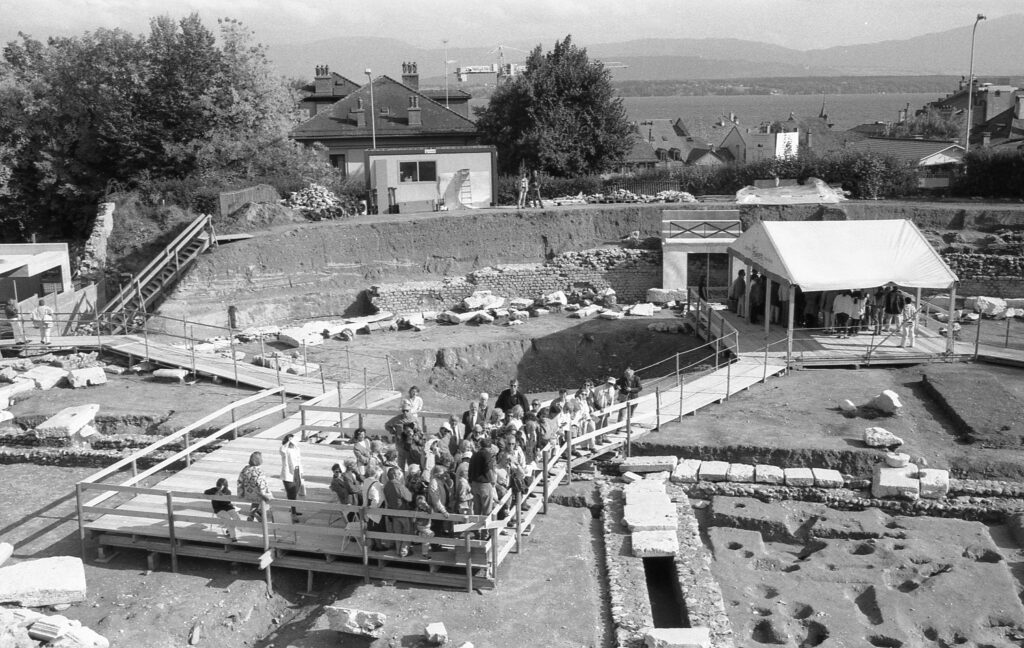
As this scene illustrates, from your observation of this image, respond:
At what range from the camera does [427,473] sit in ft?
40.4

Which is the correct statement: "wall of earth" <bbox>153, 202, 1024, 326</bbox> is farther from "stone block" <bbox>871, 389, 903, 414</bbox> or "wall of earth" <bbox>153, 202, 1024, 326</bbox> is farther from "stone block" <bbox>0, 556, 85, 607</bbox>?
"stone block" <bbox>0, 556, 85, 607</bbox>

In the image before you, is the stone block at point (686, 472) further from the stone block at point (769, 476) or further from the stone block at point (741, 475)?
the stone block at point (769, 476)

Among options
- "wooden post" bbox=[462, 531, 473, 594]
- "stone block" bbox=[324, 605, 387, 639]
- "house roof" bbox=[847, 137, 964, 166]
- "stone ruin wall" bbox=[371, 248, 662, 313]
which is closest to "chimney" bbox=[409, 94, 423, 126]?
"stone ruin wall" bbox=[371, 248, 662, 313]

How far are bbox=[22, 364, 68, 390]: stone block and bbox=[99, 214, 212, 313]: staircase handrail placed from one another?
12.2ft

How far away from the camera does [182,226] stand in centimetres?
3028

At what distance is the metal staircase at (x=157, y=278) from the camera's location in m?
26.1

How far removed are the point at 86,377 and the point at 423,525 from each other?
502 inches

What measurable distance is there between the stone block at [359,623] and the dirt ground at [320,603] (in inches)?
6.0

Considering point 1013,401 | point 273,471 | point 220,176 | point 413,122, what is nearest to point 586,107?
point 413,122

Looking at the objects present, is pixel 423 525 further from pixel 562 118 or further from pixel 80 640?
pixel 562 118

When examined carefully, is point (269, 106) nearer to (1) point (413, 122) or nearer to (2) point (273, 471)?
(1) point (413, 122)

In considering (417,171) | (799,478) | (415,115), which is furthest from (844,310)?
(415,115)

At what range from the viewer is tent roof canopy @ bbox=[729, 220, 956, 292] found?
2072cm

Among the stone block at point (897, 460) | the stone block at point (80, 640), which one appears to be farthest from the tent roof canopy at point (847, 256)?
the stone block at point (80, 640)
